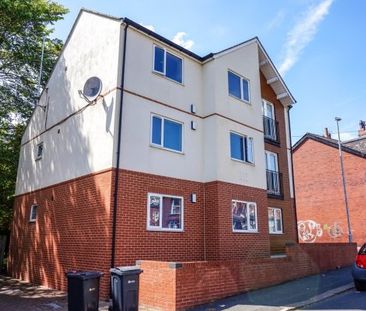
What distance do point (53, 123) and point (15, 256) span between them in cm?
658

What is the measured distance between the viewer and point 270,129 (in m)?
18.2

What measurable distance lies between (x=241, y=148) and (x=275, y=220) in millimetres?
4675

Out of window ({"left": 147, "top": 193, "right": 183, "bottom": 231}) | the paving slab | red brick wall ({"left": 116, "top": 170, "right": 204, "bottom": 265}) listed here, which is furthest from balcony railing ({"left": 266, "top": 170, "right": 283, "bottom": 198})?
the paving slab

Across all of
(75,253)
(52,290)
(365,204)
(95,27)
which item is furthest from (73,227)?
(365,204)

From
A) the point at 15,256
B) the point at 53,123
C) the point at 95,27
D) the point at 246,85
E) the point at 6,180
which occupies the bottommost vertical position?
the point at 15,256

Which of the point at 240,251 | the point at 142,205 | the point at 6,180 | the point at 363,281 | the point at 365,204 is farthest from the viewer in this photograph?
the point at 365,204

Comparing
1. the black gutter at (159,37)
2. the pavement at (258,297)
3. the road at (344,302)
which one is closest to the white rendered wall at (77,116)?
the black gutter at (159,37)

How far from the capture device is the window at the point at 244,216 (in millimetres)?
13625

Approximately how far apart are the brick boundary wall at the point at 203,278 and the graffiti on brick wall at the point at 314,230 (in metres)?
14.5

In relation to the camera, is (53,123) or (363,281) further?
(53,123)

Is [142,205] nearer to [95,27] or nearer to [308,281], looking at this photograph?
[308,281]

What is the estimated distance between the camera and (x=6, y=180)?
20.7 meters

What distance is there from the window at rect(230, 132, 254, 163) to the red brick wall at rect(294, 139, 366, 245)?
45.8 feet

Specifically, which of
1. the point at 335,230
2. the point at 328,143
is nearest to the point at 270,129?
the point at 328,143
